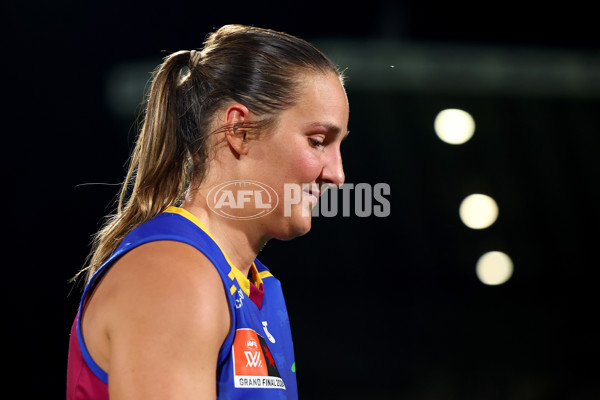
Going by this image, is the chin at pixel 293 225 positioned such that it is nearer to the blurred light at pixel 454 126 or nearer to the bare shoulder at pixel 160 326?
the bare shoulder at pixel 160 326

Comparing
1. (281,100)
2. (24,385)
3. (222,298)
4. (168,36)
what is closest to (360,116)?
(168,36)

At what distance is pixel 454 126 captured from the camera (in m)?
2.69

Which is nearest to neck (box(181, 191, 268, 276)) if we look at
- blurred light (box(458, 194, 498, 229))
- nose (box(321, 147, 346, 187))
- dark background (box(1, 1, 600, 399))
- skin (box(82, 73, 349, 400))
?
skin (box(82, 73, 349, 400))

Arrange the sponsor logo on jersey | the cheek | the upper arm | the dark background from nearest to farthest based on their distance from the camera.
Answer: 1. the upper arm
2. the sponsor logo on jersey
3. the cheek
4. the dark background

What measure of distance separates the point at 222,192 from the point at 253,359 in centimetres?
22

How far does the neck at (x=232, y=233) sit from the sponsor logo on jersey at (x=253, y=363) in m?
0.13

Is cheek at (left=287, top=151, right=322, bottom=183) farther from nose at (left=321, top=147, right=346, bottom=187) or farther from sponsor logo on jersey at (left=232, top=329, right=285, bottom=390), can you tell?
sponsor logo on jersey at (left=232, top=329, right=285, bottom=390)

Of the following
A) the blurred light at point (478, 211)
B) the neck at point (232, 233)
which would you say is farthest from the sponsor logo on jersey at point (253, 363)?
the blurred light at point (478, 211)

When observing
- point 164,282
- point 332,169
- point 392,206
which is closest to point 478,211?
point 392,206

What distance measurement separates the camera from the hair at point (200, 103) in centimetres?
78

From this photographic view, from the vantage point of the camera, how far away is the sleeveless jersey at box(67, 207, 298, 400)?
65 centimetres

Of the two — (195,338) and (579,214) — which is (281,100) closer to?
(195,338)

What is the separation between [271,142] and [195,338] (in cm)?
30

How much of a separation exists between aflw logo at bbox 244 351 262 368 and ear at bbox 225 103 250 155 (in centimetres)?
25
